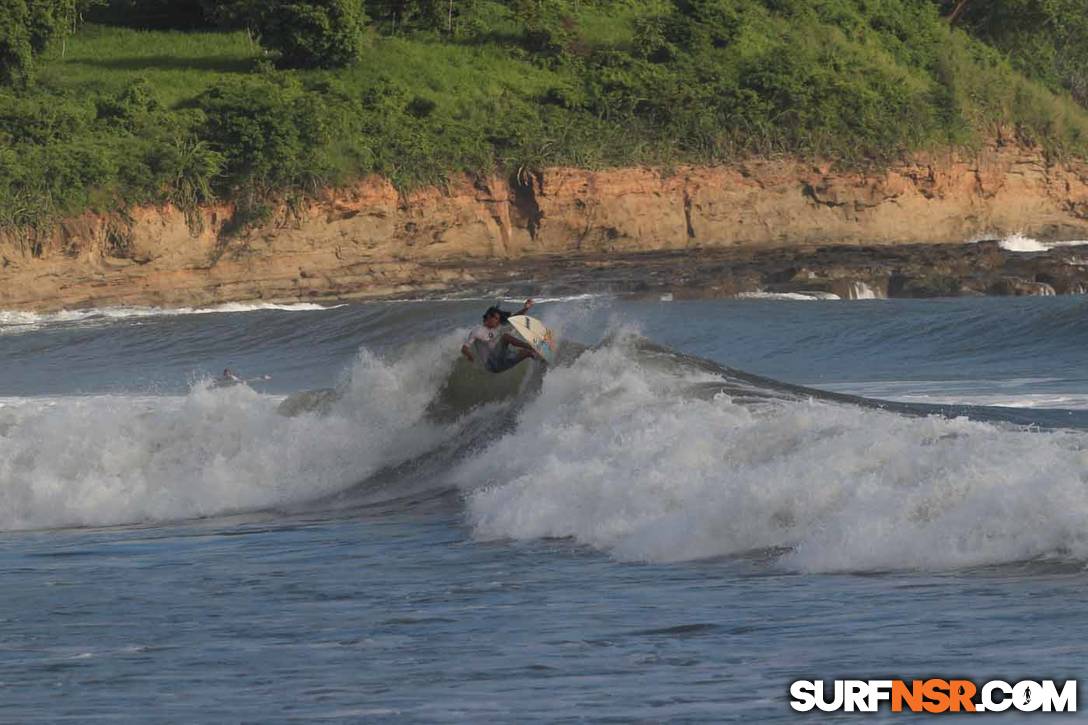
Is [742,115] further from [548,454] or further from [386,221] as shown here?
[548,454]

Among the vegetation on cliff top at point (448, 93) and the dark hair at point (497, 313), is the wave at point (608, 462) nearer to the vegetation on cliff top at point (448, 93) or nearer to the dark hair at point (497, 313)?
the dark hair at point (497, 313)

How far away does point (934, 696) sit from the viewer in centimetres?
642

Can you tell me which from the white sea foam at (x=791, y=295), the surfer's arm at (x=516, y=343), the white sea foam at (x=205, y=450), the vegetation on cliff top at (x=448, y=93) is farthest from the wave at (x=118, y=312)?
the surfer's arm at (x=516, y=343)

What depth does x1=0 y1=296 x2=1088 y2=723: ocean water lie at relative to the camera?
23.4ft

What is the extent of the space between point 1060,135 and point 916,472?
135 ft

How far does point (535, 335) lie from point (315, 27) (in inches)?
1098

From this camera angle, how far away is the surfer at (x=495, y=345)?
1558 centimetres

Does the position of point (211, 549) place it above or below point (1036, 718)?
below

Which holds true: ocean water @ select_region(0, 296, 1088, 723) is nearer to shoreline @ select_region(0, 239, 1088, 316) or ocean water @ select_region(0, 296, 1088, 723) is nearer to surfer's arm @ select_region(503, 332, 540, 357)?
surfer's arm @ select_region(503, 332, 540, 357)

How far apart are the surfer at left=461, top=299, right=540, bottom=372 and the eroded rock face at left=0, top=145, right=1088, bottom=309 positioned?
1946cm

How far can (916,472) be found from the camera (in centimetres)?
1001

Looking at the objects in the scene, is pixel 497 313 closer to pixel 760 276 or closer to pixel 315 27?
pixel 760 276

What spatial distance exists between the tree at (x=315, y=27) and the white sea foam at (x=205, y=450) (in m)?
25.9

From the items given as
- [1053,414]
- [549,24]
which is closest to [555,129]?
[549,24]
